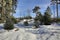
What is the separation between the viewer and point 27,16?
4134 centimetres

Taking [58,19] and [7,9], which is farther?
[58,19]

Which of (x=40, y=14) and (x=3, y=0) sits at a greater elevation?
(x=3, y=0)

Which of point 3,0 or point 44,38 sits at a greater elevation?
point 3,0

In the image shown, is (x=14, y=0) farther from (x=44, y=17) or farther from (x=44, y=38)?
(x=44, y=38)

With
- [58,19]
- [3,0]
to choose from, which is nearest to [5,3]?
[3,0]

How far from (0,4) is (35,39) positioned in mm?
17388

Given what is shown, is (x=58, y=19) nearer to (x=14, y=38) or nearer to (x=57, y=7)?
(x=57, y=7)

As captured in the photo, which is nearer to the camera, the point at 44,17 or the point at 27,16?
the point at 44,17

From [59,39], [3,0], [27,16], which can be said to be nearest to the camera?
[59,39]

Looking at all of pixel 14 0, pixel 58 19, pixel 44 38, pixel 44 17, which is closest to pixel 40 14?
pixel 44 17

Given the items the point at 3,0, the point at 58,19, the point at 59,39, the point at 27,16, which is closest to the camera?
the point at 59,39

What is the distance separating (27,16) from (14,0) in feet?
18.7

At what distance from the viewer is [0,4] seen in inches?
1164

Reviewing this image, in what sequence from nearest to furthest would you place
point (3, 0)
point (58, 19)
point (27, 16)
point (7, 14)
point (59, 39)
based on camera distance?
point (59, 39) < point (3, 0) < point (7, 14) < point (58, 19) < point (27, 16)
